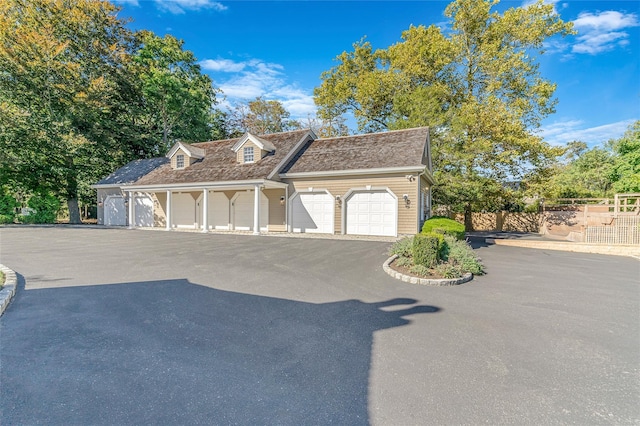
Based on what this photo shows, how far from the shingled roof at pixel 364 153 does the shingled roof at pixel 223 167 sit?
952 millimetres

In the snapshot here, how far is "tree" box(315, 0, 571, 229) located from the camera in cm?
1775

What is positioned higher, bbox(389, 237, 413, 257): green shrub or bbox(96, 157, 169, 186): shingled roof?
bbox(96, 157, 169, 186): shingled roof

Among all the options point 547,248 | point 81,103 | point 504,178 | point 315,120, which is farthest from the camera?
point 315,120

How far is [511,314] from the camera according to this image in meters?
5.03

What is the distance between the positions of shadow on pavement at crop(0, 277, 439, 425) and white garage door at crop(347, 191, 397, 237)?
904 cm

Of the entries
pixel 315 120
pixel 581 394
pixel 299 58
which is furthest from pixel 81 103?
pixel 581 394

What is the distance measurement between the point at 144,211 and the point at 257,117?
58.7 feet

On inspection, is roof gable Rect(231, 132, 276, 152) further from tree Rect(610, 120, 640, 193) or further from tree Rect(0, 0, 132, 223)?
tree Rect(610, 120, 640, 193)

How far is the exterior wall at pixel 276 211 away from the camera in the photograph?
1648cm

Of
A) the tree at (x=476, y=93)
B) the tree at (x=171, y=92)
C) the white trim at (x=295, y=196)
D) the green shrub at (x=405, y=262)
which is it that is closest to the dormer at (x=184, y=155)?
the white trim at (x=295, y=196)

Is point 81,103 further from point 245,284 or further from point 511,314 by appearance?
point 511,314

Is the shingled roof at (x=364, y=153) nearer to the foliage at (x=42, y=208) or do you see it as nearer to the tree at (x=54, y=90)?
the tree at (x=54, y=90)

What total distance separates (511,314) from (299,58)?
19927 mm

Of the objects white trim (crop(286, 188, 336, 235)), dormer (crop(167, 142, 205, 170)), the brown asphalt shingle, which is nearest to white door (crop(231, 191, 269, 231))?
white trim (crop(286, 188, 336, 235))
